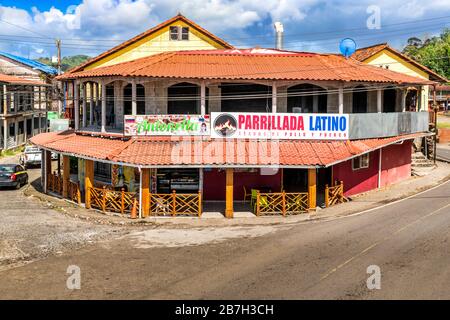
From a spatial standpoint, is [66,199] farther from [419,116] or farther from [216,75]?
[419,116]

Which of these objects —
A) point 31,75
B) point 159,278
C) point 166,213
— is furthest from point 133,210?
point 31,75

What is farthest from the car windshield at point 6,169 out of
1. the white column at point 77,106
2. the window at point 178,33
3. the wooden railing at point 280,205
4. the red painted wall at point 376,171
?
the red painted wall at point 376,171

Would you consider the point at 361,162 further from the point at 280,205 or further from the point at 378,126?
the point at 280,205

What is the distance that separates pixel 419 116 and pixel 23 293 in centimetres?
2322

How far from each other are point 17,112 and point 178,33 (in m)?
26.8

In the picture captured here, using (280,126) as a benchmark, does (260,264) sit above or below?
below

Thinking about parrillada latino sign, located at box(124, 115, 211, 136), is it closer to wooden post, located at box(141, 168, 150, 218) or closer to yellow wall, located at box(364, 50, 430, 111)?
wooden post, located at box(141, 168, 150, 218)

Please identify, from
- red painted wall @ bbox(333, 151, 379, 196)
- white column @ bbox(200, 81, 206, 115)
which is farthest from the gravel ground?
red painted wall @ bbox(333, 151, 379, 196)

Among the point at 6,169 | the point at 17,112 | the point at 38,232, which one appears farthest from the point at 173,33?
the point at 17,112

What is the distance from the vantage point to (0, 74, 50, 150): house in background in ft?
151

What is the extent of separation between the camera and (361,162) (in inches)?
1013

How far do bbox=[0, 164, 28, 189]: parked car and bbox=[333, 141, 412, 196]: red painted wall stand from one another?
18399 mm

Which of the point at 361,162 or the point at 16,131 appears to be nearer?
the point at 361,162

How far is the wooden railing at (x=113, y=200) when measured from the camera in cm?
2138
